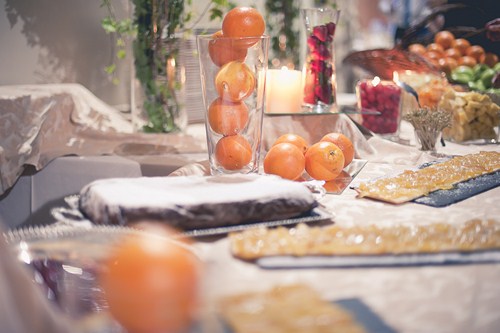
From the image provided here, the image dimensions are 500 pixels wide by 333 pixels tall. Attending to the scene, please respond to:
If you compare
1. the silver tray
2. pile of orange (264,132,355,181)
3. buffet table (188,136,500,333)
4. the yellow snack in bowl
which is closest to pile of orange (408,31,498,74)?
the yellow snack in bowl

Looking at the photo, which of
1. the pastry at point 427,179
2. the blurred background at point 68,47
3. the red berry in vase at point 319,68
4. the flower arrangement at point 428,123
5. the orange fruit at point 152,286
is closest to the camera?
the orange fruit at point 152,286

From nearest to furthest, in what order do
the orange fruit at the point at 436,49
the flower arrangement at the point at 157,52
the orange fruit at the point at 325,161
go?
the orange fruit at the point at 325,161, the flower arrangement at the point at 157,52, the orange fruit at the point at 436,49

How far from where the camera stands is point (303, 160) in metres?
1.00

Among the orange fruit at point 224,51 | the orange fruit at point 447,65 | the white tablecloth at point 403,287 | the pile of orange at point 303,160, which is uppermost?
the orange fruit at point 224,51

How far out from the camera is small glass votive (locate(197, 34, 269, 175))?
3.15 feet

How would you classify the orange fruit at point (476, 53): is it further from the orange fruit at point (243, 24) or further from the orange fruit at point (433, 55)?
the orange fruit at point (243, 24)

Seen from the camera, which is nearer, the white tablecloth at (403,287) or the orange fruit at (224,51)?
the white tablecloth at (403,287)

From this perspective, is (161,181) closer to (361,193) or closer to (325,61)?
(361,193)

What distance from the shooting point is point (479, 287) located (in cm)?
58

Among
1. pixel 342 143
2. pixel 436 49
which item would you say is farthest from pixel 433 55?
pixel 342 143

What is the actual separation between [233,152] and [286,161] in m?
0.09

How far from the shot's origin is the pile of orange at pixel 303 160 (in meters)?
0.98

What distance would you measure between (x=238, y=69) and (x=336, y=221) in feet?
1.05

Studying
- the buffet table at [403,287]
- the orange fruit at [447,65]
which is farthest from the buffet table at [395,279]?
the orange fruit at [447,65]
